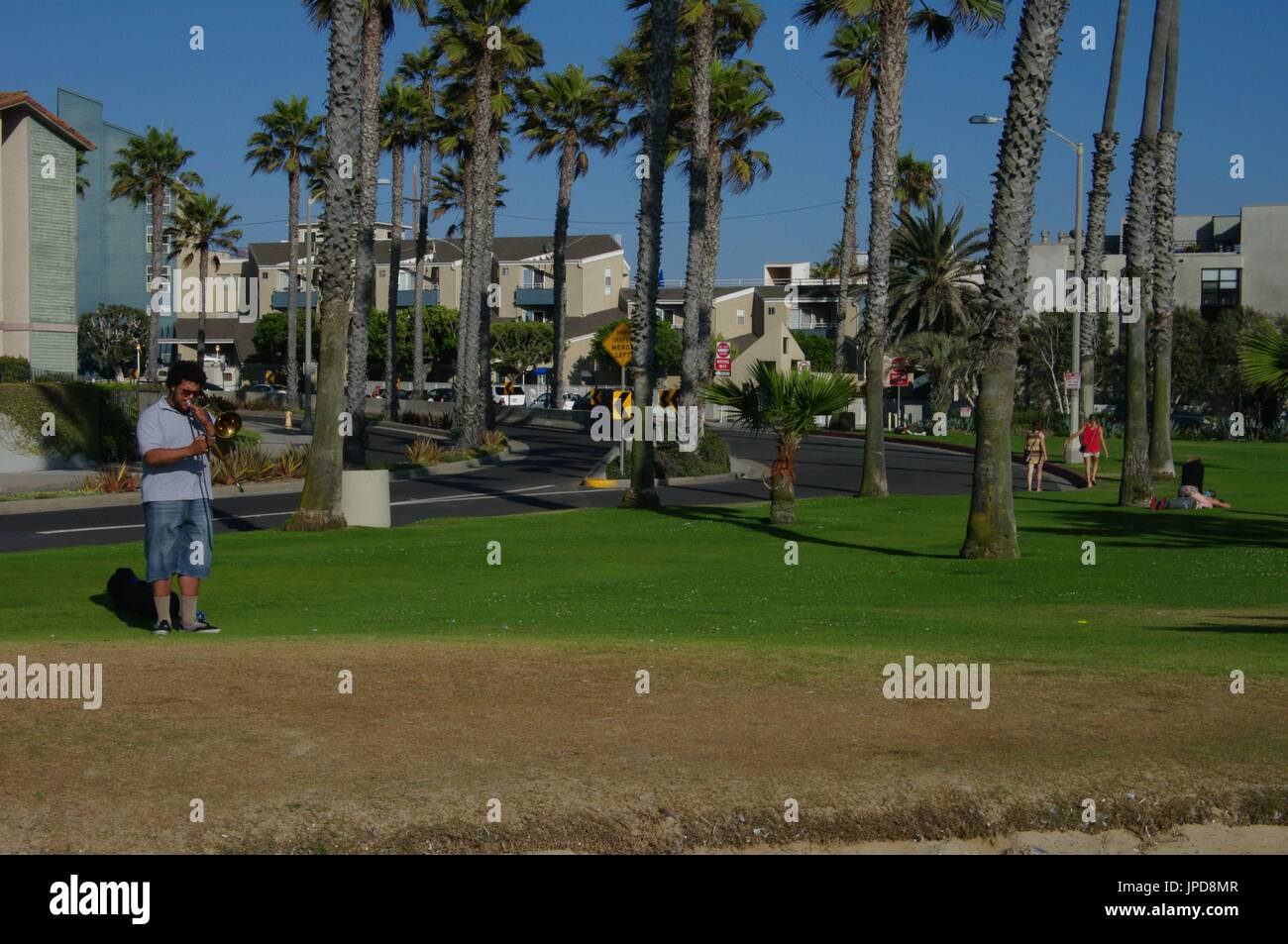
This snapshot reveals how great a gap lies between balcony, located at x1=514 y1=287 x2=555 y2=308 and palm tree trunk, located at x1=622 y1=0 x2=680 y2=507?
267ft

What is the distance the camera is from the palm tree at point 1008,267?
18.5 metres

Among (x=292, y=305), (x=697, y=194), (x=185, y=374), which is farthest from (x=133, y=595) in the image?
(x=292, y=305)

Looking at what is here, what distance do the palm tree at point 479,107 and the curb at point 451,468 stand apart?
1.29 meters

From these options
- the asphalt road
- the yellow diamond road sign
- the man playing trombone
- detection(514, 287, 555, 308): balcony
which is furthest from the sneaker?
detection(514, 287, 555, 308): balcony

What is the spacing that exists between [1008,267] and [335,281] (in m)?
9.97

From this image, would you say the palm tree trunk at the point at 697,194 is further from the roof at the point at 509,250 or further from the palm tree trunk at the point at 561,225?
the roof at the point at 509,250

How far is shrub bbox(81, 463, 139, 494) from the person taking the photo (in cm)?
3123

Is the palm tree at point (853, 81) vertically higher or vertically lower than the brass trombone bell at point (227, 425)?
higher

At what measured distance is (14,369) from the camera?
44156mm

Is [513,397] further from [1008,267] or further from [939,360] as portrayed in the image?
[1008,267]

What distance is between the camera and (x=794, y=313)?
109438 millimetres

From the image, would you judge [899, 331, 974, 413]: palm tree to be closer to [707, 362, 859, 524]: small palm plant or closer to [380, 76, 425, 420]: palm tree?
[380, 76, 425, 420]: palm tree

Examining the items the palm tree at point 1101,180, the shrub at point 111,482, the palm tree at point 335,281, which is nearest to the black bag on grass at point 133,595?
the palm tree at point 335,281
